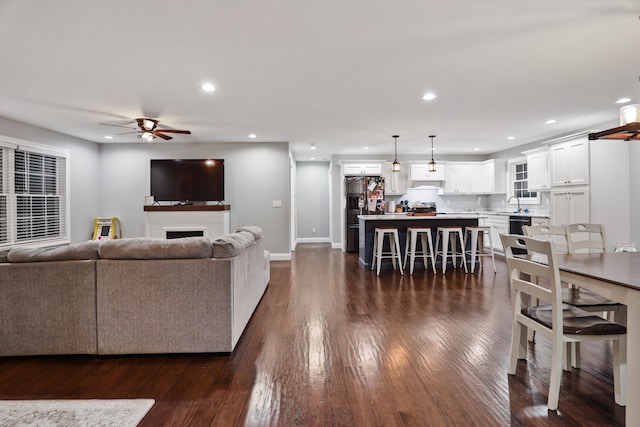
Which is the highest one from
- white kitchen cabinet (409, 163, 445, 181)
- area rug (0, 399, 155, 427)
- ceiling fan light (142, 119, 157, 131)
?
ceiling fan light (142, 119, 157, 131)

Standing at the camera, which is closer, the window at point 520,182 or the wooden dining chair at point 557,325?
the wooden dining chair at point 557,325

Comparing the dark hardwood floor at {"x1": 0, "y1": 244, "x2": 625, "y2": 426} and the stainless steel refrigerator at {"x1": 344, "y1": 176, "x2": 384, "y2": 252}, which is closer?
the dark hardwood floor at {"x1": 0, "y1": 244, "x2": 625, "y2": 426}

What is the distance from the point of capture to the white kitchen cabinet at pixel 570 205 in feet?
17.0

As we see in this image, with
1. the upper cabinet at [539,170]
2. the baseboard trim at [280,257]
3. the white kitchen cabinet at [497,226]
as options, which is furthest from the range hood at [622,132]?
the baseboard trim at [280,257]

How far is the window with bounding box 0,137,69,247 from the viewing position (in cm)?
502

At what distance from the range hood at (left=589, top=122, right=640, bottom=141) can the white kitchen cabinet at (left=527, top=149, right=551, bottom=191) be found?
4140 millimetres

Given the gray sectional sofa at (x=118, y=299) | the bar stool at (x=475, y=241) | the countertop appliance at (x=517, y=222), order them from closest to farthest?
the gray sectional sofa at (x=118, y=299) → the bar stool at (x=475, y=241) → the countertop appliance at (x=517, y=222)

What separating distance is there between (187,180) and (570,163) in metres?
6.71

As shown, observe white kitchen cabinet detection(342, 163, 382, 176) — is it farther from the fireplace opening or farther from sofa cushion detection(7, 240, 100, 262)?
sofa cushion detection(7, 240, 100, 262)

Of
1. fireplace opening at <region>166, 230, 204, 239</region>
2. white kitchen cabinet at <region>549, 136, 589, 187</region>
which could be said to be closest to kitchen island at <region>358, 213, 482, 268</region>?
white kitchen cabinet at <region>549, 136, 589, 187</region>

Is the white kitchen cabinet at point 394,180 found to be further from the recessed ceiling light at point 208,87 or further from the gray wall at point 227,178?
the recessed ceiling light at point 208,87

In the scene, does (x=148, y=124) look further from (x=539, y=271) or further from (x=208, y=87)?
(x=539, y=271)

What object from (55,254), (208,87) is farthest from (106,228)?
(55,254)

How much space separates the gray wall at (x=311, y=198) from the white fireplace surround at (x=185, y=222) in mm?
3665
